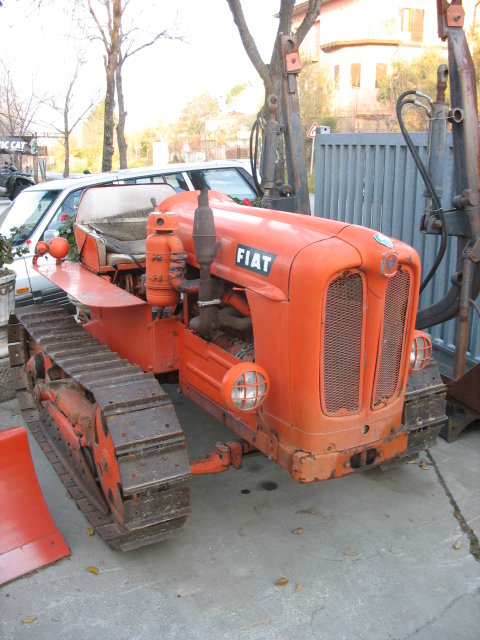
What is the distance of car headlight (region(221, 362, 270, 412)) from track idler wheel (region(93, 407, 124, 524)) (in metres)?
0.67

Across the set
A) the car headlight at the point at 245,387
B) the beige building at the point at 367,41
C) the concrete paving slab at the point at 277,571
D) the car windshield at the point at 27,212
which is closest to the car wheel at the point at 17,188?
the car windshield at the point at 27,212

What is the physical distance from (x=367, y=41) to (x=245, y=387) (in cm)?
4174

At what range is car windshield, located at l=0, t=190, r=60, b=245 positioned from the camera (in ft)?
25.5

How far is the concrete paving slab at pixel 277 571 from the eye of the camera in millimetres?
2998

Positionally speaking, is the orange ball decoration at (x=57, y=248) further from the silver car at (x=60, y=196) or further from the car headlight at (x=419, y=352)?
the car headlight at (x=419, y=352)

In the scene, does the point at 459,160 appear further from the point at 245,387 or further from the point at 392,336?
the point at 245,387

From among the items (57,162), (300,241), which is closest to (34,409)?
(300,241)

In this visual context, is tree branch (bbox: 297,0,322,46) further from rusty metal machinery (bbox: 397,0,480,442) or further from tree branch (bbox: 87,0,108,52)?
tree branch (bbox: 87,0,108,52)

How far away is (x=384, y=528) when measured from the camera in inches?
148

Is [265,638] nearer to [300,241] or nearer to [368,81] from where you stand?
[300,241]

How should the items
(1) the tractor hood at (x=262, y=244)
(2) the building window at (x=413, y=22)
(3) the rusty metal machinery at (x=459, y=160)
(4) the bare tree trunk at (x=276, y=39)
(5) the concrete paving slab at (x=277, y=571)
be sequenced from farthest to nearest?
(2) the building window at (x=413, y=22) → (4) the bare tree trunk at (x=276, y=39) → (3) the rusty metal machinery at (x=459, y=160) → (1) the tractor hood at (x=262, y=244) → (5) the concrete paving slab at (x=277, y=571)

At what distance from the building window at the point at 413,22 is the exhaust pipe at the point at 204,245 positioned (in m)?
44.1

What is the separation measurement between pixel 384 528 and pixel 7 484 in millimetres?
2221

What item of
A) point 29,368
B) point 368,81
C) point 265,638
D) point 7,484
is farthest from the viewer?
point 368,81
